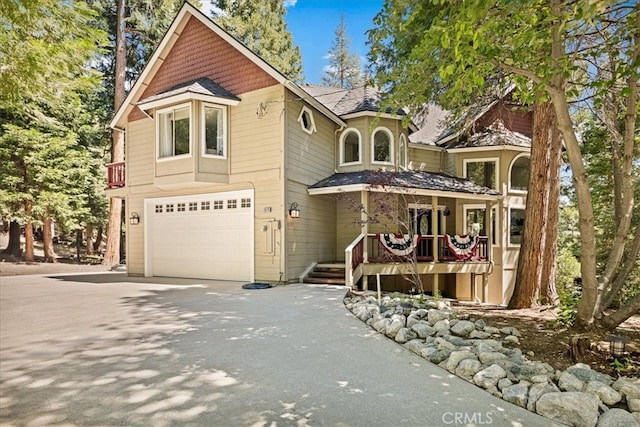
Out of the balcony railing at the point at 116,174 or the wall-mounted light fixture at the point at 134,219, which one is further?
the balcony railing at the point at 116,174

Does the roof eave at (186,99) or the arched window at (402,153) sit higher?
the roof eave at (186,99)

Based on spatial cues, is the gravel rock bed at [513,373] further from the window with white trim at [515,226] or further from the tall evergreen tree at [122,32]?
the tall evergreen tree at [122,32]

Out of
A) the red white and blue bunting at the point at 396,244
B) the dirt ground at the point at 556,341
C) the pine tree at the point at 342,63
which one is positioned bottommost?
the dirt ground at the point at 556,341

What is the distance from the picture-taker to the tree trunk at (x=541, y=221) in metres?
7.02

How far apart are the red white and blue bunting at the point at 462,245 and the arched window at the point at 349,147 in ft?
13.0

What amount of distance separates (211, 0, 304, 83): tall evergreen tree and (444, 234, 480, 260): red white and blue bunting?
45.1 feet

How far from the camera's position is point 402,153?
12.4 m

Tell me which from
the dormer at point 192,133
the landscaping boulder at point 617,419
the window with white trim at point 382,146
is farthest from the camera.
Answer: the window with white trim at point 382,146

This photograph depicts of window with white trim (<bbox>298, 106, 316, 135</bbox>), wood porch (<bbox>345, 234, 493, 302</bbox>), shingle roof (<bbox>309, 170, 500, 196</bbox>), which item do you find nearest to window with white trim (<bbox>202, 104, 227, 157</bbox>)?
window with white trim (<bbox>298, 106, 316, 135</bbox>)

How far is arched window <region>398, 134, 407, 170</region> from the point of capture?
12141mm

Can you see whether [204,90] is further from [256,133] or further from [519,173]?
[519,173]

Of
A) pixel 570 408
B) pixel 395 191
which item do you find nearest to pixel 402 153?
pixel 395 191

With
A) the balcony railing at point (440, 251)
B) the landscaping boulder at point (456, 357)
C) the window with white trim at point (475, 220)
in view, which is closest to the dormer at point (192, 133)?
the balcony railing at point (440, 251)

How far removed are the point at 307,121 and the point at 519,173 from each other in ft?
26.1
